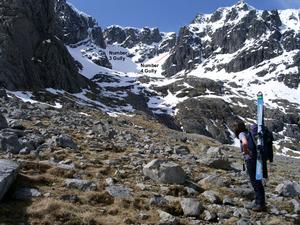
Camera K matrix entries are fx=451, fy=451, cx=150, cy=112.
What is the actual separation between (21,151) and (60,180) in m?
4.05

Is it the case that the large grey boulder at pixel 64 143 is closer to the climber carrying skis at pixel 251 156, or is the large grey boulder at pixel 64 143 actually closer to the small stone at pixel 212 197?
the small stone at pixel 212 197

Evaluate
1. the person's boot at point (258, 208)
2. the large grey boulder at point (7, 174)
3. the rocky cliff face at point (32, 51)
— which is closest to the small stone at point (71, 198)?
the large grey boulder at point (7, 174)

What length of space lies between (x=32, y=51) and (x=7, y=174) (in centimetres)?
12630

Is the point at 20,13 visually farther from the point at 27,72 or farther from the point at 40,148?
the point at 40,148

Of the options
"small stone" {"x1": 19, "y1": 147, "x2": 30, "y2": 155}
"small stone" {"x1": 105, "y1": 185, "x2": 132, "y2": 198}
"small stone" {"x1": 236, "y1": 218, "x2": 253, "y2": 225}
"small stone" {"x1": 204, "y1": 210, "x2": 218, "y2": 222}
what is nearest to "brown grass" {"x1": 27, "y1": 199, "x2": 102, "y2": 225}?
"small stone" {"x1": 105, "y1": 185, "x2": 132, "y2": 198}

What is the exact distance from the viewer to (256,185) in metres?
14.4

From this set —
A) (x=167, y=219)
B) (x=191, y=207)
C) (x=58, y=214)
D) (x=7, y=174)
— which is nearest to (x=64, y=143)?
(x=7, y=174)

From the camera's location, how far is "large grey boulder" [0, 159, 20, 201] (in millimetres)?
11645

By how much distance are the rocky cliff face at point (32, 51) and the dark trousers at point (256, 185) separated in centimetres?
9452

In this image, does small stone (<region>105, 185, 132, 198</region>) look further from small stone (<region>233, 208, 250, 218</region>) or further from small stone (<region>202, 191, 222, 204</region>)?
small stone (<region>233, 208, 250, 218</region>)

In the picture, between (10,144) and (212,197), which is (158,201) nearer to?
(212,197)

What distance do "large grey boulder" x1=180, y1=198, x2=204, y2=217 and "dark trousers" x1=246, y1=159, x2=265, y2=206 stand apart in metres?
2.09

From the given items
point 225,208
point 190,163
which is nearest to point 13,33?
point 190,163

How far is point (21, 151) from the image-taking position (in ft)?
57.5
